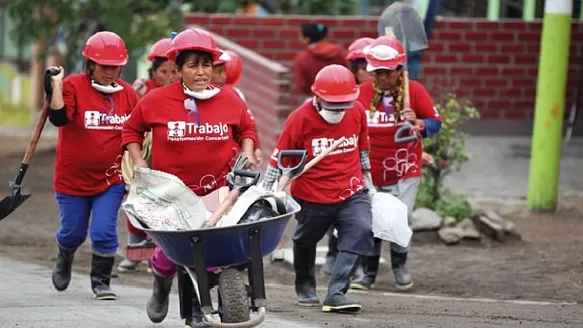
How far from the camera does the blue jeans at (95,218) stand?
32.3 ft

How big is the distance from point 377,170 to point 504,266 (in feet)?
5.59

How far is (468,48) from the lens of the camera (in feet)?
59.9

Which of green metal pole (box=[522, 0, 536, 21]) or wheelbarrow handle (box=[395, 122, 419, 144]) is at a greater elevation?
wheelbarrow handle (box=[395, 122, 419, 144])

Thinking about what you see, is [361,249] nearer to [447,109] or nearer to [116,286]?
[116,286]

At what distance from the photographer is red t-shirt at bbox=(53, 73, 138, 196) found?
382 inches

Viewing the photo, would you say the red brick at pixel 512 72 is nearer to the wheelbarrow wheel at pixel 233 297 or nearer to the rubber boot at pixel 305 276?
the rubber boot at pixel 305 276

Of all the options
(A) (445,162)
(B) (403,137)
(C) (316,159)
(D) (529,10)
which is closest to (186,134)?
(C) (316,159)

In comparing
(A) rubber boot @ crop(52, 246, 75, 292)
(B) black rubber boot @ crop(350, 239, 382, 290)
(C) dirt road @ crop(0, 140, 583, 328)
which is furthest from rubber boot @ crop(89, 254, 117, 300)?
(B) black rubber boot @ crop(350, 239, 382, 290)

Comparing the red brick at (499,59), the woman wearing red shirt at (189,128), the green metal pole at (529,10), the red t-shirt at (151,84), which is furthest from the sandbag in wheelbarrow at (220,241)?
the green metal pole at (529,10)

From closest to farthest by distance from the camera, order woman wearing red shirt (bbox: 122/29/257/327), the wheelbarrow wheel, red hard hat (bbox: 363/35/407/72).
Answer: the wheelbarrow wheel → woman wearing red shirt (bbox: 122/29/257/327) → red hard hat (bbox: 363/35/407/72)

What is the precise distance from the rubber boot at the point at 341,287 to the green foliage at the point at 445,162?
11.5ft

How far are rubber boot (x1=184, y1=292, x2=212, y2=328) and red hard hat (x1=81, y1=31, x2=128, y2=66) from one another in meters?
1.97

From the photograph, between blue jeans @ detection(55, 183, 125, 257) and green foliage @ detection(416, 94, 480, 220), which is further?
green foliage @ detection(416, 94, 480, 220)

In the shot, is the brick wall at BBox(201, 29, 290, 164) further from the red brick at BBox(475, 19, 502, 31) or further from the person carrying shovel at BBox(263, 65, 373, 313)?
the person carrying shovel at BBox(263, 65, 373, 313)
